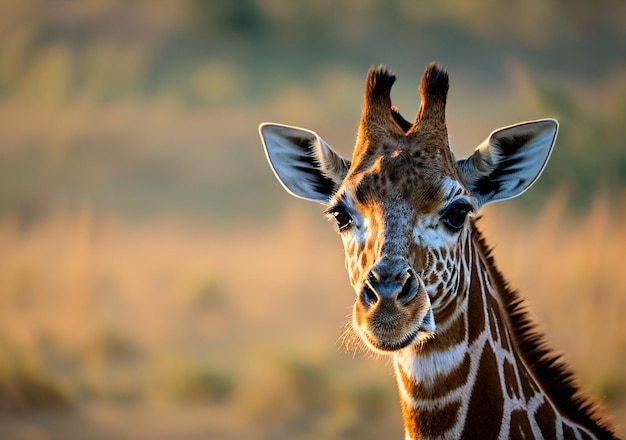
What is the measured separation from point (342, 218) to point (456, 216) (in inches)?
35.8

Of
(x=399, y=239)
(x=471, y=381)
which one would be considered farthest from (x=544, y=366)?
(x=399, y=239)

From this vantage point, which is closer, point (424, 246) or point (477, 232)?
point (424, 246)

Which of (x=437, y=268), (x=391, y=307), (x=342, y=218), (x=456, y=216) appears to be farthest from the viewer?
(x=342, y=218)

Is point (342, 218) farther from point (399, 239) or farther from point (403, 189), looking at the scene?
point (399, 239)

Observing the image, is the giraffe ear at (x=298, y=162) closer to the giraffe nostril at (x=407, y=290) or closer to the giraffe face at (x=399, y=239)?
the giraffe face at (x=399, y=239)

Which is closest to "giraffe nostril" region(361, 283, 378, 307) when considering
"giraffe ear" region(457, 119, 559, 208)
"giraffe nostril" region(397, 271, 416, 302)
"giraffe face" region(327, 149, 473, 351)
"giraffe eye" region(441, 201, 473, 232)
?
"giraffe face" region(327, 149, 473, 351)

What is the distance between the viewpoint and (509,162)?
23.4ft

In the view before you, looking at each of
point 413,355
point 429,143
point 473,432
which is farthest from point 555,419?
point 429,143

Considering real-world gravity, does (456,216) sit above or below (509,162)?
below

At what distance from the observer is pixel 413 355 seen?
6.56 metres

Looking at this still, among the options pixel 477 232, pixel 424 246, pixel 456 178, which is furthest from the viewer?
pixel 477 232

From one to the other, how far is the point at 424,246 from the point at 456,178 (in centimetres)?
77

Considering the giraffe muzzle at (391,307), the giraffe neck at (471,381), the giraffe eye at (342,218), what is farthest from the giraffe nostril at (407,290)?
the giraffe eye at (342,218)

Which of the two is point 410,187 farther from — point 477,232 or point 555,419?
point 555,419
